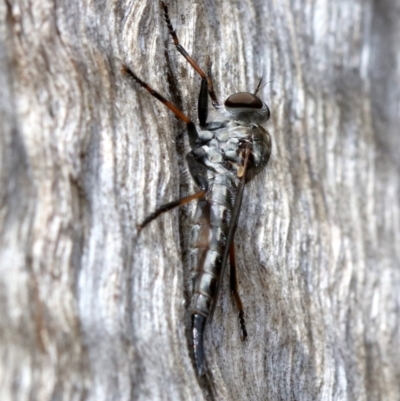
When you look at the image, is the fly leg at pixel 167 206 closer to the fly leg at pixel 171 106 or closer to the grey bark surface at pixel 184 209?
the grey bark surface at pixel 184 209

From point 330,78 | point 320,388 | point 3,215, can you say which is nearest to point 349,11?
point 330,78

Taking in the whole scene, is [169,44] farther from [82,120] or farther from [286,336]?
[286,336]

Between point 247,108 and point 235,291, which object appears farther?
point 247,108

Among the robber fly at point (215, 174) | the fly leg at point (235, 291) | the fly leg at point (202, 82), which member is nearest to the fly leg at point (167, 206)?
the robber fly at point (215, 174)

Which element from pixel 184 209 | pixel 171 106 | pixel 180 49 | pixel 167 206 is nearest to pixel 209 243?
pixel 184 209

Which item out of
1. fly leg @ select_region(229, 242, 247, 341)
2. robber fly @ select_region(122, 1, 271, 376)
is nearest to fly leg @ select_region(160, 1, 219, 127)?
robber fly @ select_region(122, 1, 271, 376)

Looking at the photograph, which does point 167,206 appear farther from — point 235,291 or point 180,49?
point 180,49
